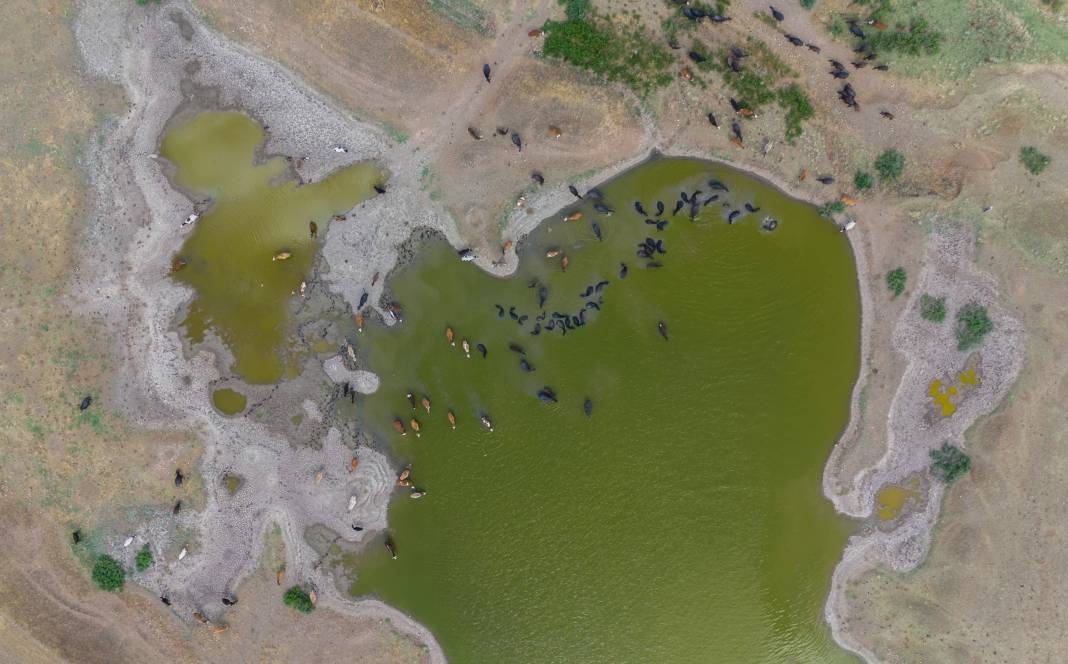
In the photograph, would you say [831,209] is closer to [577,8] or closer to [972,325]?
[972,325]

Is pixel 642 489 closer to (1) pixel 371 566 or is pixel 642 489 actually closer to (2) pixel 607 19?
(1) pixel 371 566

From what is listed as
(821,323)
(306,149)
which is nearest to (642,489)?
(821,323)

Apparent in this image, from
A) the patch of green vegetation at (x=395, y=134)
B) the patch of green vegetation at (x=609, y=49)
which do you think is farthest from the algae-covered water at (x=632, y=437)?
the patch of green vegetation at (x=395, y=134)

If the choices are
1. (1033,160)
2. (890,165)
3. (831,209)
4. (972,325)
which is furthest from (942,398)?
(1033,160)

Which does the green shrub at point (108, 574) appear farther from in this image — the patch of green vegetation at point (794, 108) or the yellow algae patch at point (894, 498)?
the patch of green vegetation at point (794, 108)

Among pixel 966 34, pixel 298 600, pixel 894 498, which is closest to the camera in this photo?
pixel 966 34

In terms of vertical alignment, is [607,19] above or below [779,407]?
above
